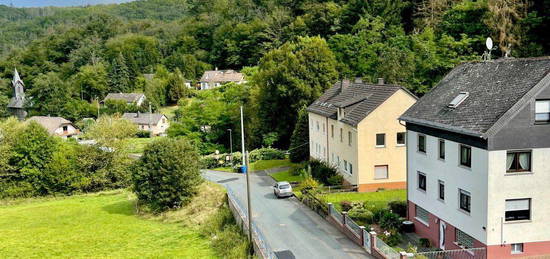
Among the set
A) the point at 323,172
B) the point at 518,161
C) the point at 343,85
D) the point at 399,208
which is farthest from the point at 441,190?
the point at 343,85

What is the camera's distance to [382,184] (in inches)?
1433

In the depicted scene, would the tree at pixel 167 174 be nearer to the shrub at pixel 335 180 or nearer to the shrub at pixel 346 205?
the shrub at pixel 335 180

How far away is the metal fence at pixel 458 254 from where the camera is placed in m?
19.7

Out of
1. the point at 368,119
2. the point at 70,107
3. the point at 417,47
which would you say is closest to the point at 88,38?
the point at 70,107

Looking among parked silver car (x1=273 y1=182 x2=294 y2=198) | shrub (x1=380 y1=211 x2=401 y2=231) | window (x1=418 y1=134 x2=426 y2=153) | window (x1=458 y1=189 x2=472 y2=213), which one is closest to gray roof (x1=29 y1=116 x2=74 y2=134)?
parked silver car (x1=273 y1=182 x2=294 y2=198)

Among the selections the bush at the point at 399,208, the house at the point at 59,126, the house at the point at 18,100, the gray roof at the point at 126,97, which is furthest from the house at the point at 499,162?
the house at the point at 18,100

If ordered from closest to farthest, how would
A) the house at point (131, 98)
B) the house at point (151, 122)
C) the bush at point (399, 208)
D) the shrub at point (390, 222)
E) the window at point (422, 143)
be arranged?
the window at point (422, 143) < the shrub at point (390, 222) < the bush at point (399, 208) < the house at point (151, 122) < the house at point (131, 98)

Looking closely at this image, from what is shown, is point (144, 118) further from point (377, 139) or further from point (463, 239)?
point (463, 239)

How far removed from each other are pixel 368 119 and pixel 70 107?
297 feet

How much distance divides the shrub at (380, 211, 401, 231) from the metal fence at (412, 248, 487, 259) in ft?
13.3

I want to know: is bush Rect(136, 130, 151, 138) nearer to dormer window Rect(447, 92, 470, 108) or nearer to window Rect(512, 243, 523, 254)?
dormer window Rect(447, 92, 470, 108)

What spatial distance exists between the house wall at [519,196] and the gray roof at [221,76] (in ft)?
326

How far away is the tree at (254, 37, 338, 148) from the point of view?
58.1 m

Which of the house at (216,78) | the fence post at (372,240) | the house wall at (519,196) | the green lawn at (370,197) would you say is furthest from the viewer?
the house at (216,78)
